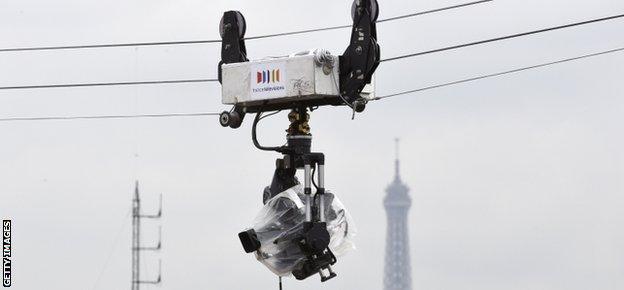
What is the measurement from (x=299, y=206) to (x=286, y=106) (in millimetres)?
2042

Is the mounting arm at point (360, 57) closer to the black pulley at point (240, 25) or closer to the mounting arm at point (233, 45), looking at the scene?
the mounting arm at point (233, 45)

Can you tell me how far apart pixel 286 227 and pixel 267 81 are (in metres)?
3.00

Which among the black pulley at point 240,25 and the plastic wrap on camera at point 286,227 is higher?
the black pulley at point 240,25

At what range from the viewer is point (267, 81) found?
117 feet

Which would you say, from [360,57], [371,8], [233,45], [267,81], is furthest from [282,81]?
[233,45]

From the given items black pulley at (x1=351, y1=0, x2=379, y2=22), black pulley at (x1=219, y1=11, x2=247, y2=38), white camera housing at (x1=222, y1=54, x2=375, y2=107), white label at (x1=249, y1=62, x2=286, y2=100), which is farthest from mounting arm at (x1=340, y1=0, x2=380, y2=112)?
black pulley at (x1=219, y1=11, x2=247, y2=38)

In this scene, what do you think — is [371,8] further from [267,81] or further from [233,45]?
[233,45]

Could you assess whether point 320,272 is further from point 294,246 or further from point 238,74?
point 238,74

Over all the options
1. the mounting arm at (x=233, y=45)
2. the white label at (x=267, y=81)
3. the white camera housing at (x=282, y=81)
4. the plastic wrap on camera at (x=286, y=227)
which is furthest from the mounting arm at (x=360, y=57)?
the mounting arm at (x=233, y=45)

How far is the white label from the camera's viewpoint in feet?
116

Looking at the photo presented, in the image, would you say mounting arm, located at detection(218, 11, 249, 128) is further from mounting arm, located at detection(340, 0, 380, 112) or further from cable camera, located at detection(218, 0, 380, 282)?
mounting arm, located at detection(340, 0, 380, 112)

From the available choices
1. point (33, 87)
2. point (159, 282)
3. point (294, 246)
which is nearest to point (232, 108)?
point (294, 246)

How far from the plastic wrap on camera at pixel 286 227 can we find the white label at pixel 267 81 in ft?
6.91

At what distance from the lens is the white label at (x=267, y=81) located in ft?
116
